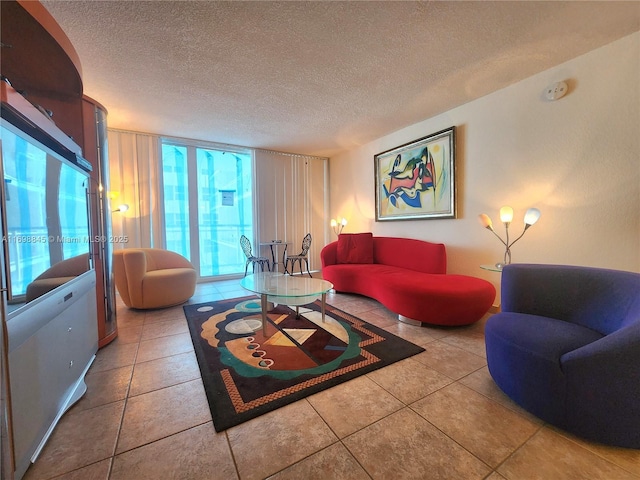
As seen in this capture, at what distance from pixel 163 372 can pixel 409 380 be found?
176cm

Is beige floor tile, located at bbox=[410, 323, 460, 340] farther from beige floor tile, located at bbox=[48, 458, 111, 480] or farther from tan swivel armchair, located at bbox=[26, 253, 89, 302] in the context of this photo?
tan swivel armchair, located at bbox=[26, 253, 89, 302]

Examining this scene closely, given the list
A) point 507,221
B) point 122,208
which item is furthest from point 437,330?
point 122,208

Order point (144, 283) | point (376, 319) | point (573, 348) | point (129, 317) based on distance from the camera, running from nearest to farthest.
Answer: point (573, 348) < point (376, 319) < point (129, 317) < point (144, 283)

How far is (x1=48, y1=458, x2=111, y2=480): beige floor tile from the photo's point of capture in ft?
3.51

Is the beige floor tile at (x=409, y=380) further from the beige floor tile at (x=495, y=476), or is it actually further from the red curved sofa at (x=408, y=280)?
the red curved sofa at (x=408, y=280)

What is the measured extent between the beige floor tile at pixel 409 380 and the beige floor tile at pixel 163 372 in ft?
4.31

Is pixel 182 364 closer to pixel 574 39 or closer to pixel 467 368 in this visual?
pixel 467 368

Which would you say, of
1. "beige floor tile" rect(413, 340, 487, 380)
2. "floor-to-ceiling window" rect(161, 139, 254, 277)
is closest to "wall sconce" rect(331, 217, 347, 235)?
"floor-to-ceiling window" rect(161, 139, 254, 277)

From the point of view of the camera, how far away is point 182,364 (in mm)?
1952

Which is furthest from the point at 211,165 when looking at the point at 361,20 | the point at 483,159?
the point at 483,159

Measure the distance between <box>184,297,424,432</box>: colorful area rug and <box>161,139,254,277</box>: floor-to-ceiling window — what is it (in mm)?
2168

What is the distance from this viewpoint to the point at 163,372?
1.85 metres

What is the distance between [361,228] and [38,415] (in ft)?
15.1

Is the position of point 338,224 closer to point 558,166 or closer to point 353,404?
point 558,166
